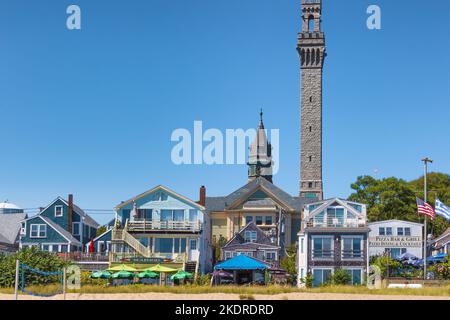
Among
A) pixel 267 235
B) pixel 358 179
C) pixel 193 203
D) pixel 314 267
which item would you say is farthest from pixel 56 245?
pixel 358 179

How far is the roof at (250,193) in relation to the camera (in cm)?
8975

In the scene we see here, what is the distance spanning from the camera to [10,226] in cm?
8300

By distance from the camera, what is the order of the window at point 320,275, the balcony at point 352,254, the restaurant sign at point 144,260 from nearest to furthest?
the restaurant sign at point 144,260 < the window at point 320,275 < the balcony at point 352,254

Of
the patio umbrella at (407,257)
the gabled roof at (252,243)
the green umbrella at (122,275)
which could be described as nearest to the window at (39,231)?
the gabled roof at (252,243)

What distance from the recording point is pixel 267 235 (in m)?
78.1

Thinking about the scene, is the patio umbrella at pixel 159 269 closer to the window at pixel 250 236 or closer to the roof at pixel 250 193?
the window at pixel 250 236

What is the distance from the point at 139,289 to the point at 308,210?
20701 millimetres

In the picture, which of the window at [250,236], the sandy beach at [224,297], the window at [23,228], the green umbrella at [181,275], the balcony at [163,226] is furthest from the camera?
the window at [250,236]

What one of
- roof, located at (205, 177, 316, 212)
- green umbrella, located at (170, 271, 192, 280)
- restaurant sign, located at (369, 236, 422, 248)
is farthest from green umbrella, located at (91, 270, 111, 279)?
roof, located at (205, 177, 316, 212)

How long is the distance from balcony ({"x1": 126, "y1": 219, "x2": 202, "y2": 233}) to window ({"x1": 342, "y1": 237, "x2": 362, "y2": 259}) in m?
11.6

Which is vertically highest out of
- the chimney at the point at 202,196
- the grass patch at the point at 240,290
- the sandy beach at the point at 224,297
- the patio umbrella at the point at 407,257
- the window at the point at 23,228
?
the chimney at the point at 202,196

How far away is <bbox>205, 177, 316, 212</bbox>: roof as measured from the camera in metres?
89.8

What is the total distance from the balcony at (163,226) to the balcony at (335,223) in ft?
30.0
